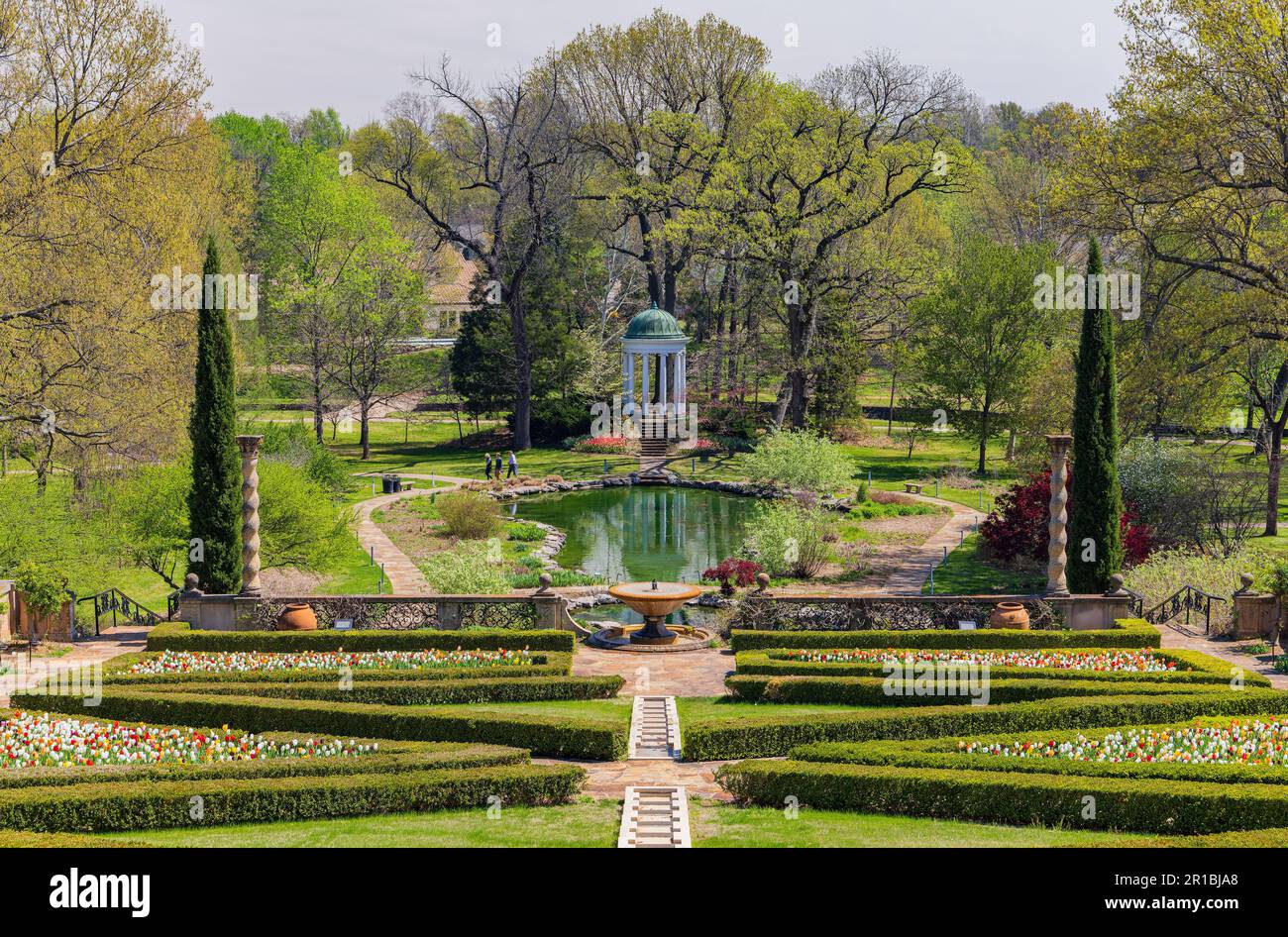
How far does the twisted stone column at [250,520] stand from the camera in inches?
1055

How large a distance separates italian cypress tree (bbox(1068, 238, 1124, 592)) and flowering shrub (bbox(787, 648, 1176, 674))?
3932mm

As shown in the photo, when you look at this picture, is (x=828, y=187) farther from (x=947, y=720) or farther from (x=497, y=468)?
(x=947, y=720)

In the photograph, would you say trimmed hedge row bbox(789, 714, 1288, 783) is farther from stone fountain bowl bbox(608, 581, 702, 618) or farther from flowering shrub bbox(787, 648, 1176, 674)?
stone fountain bowl bbox(608, 581, 702, 618)

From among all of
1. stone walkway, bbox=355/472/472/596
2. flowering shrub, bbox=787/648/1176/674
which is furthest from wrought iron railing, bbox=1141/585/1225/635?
stone walkway, bbox=355/472/472/596

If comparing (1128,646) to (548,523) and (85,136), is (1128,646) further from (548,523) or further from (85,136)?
(85,136)

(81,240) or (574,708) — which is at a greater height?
(81,240)

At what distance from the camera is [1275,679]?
901 inches

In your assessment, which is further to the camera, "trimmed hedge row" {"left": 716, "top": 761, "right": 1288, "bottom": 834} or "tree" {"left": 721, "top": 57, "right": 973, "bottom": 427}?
"tree" {"left": 721, "top": 57, "right": 973, "bottom": 427}

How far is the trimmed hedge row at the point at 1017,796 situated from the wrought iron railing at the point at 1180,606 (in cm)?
1333

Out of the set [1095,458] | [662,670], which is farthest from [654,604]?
[1095,458]

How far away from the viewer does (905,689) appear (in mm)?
21188

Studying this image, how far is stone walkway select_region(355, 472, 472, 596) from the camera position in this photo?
32.2 metres

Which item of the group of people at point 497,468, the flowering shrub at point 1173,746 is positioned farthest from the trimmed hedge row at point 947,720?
the group of people at point 497,468

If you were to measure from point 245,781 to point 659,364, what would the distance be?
4722cm
